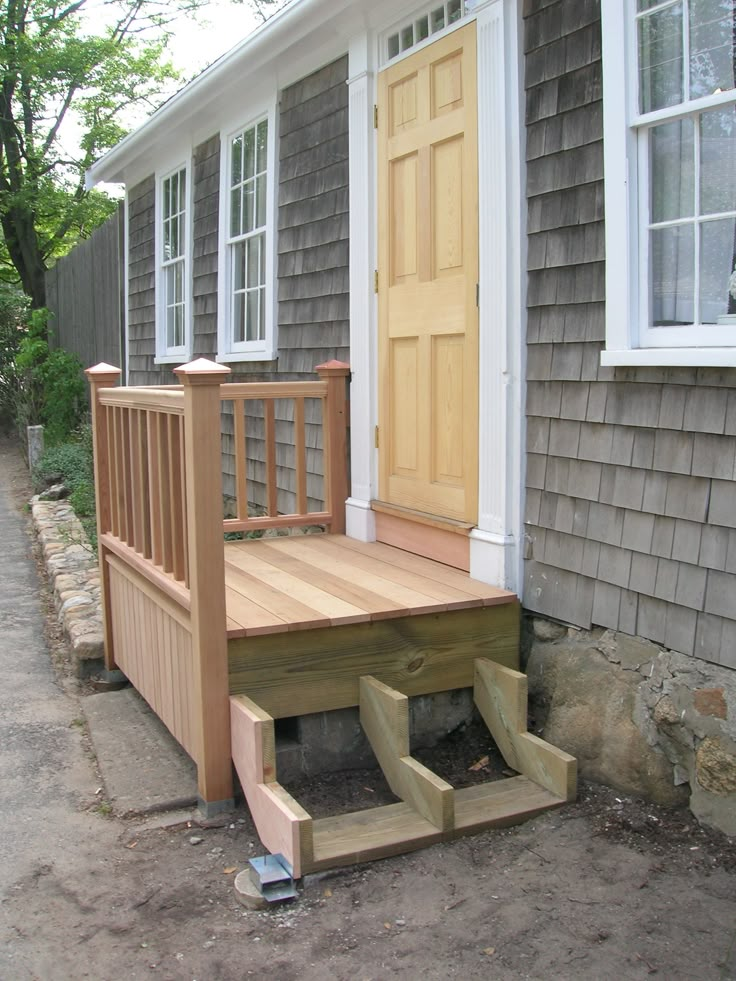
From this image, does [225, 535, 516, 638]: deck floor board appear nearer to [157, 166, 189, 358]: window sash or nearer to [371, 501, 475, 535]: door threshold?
[371, 501, 475, 535]: door threshold

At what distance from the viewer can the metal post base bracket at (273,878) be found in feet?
9.72

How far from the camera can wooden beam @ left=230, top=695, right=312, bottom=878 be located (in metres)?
3.02

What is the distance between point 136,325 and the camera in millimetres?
10180

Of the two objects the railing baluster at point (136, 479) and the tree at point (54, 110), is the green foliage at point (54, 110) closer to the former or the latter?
the tree at point (54, 110)

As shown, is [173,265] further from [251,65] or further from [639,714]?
[639,714]

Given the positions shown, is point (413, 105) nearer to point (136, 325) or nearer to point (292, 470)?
point (292, 470)

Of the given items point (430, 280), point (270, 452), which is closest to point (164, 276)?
point (270, 452)

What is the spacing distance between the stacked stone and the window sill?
2.94 meters

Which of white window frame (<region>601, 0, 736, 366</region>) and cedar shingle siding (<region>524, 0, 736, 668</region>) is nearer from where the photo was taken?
cedar shingle siding (<region>524, 0, 736, 668</region>)

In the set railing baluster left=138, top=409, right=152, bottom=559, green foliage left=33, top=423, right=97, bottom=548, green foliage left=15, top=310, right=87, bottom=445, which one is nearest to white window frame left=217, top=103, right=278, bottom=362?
green foliage left=33, top=423, right=97, bottom=548

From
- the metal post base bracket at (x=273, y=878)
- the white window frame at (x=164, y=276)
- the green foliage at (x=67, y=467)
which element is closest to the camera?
the metal post base bracket at (x=273, y=878)

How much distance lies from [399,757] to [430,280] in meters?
2.18

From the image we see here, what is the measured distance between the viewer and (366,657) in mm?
3789

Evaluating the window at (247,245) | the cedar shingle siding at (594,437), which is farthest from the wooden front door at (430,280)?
the window at (247,245)
